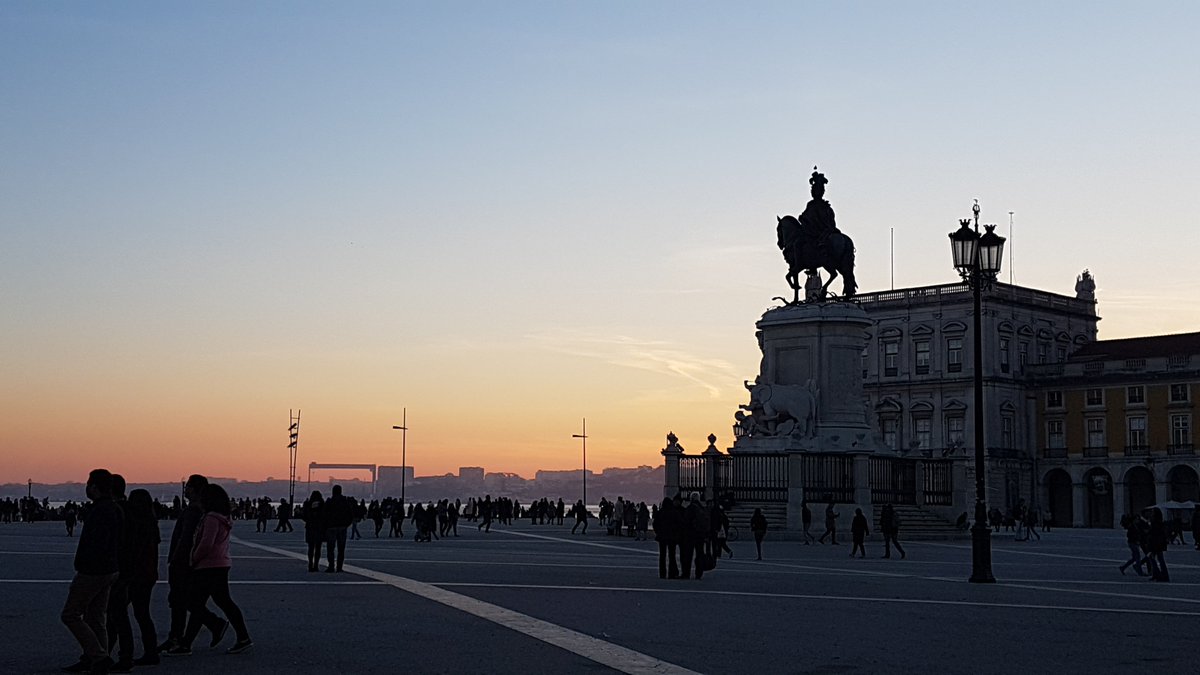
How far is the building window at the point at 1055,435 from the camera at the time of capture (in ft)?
327

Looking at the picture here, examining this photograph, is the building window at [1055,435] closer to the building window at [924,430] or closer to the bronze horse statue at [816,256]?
the building window at [924,430]

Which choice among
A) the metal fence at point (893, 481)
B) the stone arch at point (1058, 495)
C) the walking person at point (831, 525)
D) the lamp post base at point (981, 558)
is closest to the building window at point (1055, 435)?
the stone arch at point (1058, 495)

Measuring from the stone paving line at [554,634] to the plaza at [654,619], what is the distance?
32 mm

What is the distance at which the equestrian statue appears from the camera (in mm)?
45750

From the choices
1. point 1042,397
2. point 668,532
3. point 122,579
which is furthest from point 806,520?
point 1042,397

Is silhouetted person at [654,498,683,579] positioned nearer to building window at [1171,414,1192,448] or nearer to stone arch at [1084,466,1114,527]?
building window at [1171,414,1192,448]

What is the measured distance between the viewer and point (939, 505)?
155 feet

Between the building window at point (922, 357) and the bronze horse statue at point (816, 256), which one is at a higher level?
the building window at point (922, 357)

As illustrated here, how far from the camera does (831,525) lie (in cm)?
4075

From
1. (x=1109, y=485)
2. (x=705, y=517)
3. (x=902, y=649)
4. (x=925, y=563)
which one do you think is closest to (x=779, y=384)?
(x=925, y=563)

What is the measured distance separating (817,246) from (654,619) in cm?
3097

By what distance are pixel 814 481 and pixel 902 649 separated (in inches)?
1163

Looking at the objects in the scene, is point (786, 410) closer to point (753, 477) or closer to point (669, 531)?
point (753, 477)

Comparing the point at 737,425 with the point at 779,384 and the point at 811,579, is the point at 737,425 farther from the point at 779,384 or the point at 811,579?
the point at 811,579
